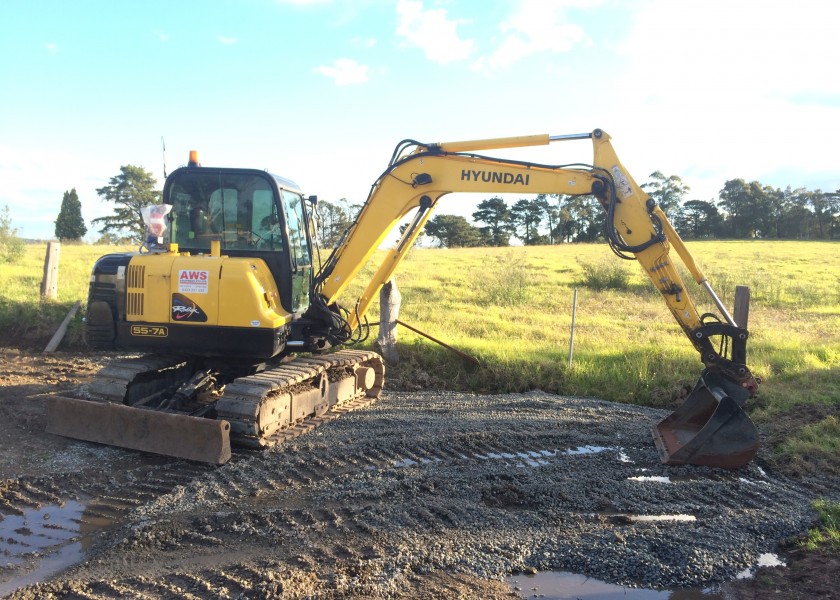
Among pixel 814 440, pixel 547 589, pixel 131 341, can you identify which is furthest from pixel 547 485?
pixel 131 341

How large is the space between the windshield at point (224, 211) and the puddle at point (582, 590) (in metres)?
4.47

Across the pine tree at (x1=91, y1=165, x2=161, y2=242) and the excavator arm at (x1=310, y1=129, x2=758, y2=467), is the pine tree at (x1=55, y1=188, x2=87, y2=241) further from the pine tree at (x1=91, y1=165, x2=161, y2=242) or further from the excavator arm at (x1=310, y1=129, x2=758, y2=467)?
the excavator arm at (x1=310, y1=129, x2=758, y2=467)

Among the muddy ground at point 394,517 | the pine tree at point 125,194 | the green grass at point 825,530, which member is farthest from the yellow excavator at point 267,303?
the pine tree at point 125,194

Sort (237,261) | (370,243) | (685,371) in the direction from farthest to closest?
1. (685,371)
2. (370,243)
3. (237,261)

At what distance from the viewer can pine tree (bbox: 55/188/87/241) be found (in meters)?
43.8

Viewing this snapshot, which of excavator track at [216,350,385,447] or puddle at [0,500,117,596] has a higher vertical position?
excavator track at [216,350,385,447]

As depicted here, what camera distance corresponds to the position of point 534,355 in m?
10.4

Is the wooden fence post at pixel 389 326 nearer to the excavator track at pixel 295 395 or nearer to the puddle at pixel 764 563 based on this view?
the excavator track at pixel 295 395

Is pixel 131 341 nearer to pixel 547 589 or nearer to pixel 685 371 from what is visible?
pixel 547 589

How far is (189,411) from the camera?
7.12 m

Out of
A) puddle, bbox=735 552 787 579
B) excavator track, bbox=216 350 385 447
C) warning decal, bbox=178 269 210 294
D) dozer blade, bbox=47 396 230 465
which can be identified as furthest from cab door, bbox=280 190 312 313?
puddle, bbox=735 552 787 579

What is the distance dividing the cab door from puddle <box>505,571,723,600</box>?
426 centimetres

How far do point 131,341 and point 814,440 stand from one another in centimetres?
761

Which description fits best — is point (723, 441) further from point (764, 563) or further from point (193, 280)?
point (193, 280)
